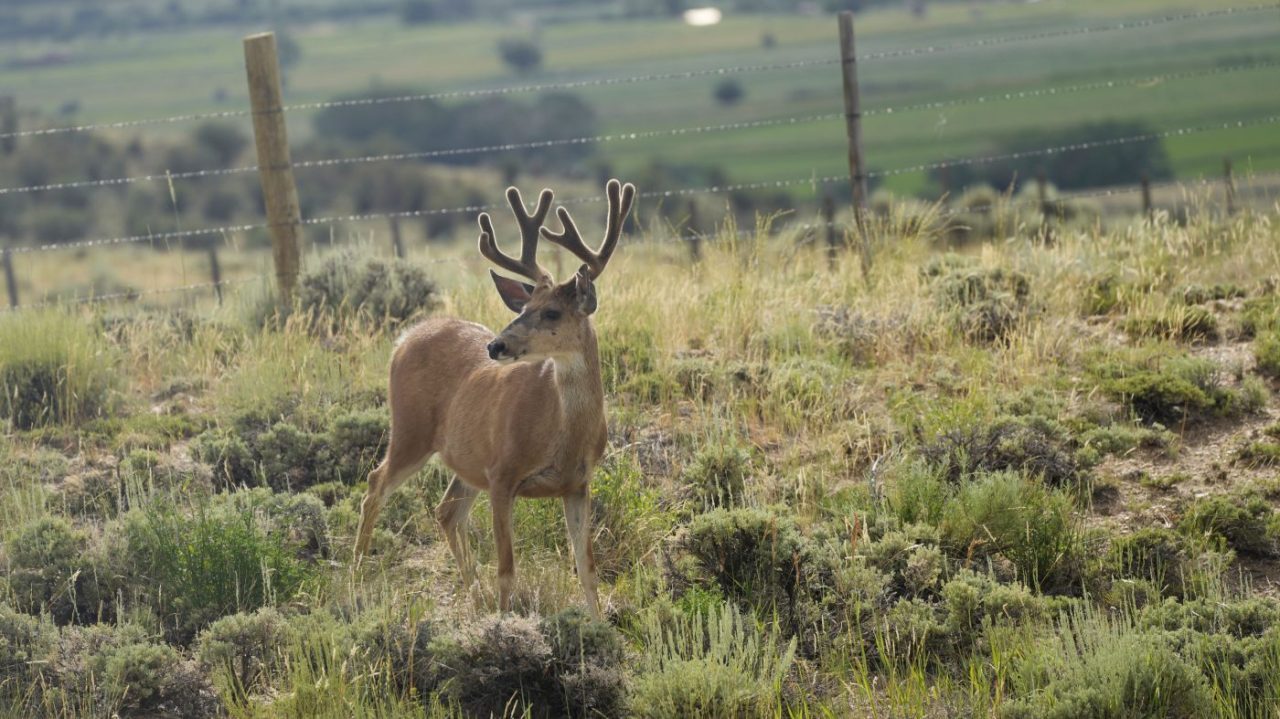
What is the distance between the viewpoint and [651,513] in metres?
8.09

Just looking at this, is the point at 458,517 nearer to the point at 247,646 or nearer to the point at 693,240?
the point at 247,646

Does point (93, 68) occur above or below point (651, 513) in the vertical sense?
above

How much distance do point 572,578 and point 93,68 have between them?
154646mm

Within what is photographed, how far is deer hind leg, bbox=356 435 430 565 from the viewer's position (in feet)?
25.6

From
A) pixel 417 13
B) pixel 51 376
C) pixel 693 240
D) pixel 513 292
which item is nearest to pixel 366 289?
pixel 51 376

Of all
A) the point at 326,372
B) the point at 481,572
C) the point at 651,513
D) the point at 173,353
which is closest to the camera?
the point at 481,572

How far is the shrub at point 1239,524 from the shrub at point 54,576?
5119mm

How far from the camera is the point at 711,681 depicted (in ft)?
19.8

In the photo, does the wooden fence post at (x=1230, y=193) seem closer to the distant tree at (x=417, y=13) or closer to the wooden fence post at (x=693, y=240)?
the wooden fence post at (x=693, y=240)

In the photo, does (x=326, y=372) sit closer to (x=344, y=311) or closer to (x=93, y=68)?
(x=344, y=311)

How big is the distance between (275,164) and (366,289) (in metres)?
1.12

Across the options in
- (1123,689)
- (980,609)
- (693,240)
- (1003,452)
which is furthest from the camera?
(693,240)

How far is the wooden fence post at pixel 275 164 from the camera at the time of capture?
11.4 metres

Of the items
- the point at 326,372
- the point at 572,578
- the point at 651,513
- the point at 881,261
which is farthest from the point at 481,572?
the point at 881,261
